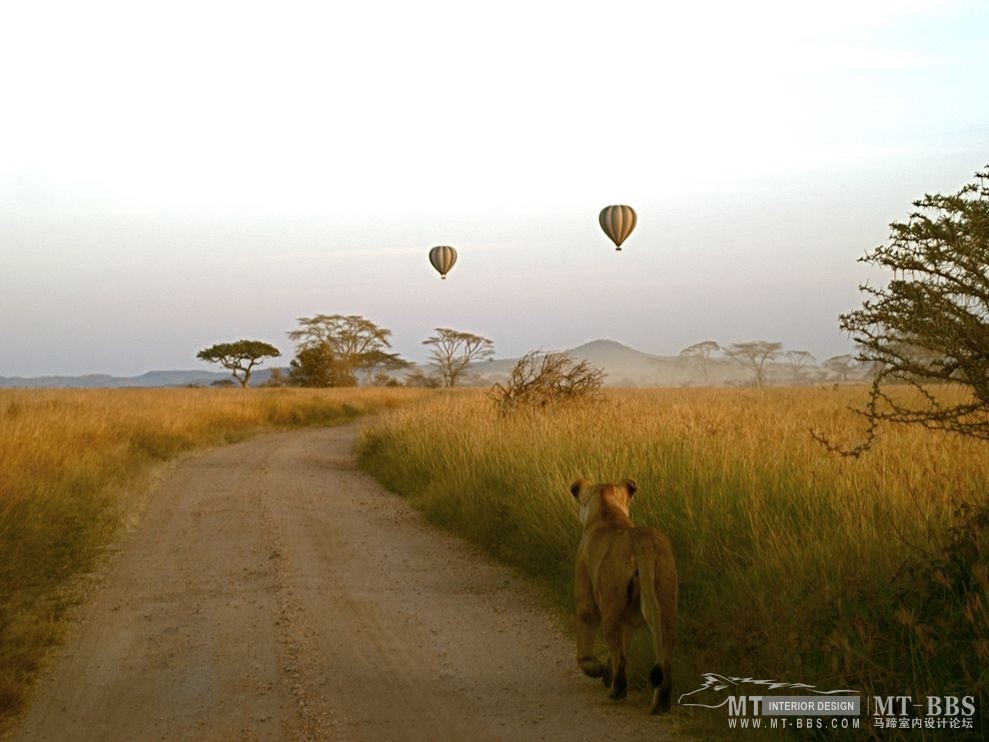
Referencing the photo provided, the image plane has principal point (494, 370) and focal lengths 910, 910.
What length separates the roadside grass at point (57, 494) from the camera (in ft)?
20.0

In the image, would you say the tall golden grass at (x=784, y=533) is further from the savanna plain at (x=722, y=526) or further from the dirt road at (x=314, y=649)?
the dirt road at (x=314, y=649)

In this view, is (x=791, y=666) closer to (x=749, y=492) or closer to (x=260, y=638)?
(x=749, y=492)

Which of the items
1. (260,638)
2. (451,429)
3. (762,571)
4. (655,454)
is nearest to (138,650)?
(260,638)

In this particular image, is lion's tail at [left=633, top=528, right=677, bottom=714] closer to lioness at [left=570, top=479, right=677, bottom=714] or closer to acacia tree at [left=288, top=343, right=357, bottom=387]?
lioness at [left=570, top=479, right=677, bottom=714]

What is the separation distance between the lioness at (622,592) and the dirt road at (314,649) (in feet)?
0.69

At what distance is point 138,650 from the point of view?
5.71 m

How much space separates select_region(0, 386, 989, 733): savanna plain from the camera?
414cm

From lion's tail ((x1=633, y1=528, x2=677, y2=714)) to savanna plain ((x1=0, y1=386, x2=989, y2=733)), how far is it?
48 centimetres

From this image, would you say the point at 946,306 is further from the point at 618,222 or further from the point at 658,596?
the point at 618,222

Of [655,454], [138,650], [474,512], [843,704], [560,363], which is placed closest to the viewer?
[843,704]

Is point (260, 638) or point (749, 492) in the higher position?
point (749, 492)

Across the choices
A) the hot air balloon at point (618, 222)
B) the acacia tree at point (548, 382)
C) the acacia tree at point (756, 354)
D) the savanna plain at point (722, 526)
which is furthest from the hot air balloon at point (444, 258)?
the acacia tree at point (756, 354)

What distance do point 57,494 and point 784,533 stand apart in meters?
7.84

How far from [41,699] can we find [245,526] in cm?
519
